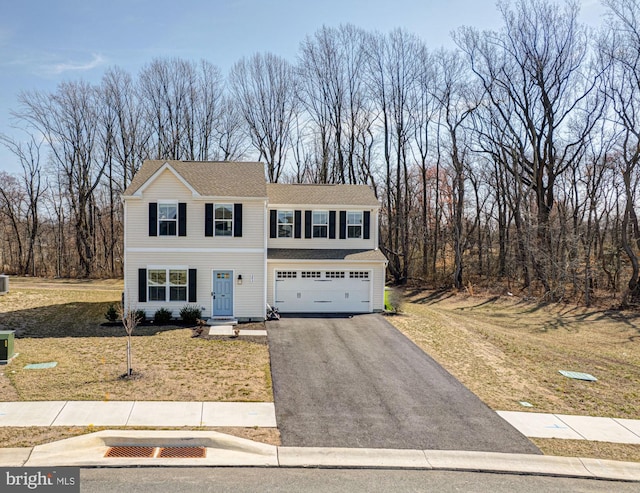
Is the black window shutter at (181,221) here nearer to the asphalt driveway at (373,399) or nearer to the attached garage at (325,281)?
the attached garage at (325,281)

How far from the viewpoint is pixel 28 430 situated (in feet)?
28.9

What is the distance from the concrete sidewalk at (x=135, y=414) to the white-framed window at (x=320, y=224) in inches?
506

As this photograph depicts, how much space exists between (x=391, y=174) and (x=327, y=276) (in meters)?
19.6

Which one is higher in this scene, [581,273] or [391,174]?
[391,174]

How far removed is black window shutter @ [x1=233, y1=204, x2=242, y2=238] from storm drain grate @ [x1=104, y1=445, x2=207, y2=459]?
12110mm

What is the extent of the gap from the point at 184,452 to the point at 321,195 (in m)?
16.5

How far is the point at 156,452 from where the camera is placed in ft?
27.4

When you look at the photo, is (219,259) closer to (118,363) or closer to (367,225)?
(118,363)

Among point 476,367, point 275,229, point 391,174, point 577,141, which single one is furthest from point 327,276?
point 577,141

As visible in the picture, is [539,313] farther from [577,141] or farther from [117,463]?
[117,463]

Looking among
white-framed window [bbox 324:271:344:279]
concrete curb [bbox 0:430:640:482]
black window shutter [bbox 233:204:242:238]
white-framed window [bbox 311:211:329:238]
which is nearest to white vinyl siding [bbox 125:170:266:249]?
black window shutter [bbox 233:204:242:238]

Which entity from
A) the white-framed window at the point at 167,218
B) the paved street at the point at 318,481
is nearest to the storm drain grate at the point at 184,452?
the paved street at the point at 318,481

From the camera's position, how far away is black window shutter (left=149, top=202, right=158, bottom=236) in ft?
63.9
